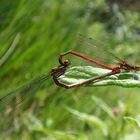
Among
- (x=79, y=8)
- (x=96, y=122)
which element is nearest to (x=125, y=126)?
(x=96, y=122)

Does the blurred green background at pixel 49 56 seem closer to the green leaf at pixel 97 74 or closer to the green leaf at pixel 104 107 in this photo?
the green leaf at pixel 104 107

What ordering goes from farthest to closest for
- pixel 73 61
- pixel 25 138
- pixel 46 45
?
pixel 46 45, pixel 25 138, pixel 73 61

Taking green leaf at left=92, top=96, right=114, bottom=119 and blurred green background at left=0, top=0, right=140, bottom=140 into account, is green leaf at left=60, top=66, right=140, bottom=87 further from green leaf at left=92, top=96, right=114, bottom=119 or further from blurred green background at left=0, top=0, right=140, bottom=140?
blurred green background at left=0, top=0, right=140, bottom=140

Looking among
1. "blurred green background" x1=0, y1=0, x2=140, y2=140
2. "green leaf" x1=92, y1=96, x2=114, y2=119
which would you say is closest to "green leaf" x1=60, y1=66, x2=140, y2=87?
"green leaf" x1=92, y1=96, x2=114, y2=119

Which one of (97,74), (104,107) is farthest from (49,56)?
(97,74)

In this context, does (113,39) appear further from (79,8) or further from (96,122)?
(96,122)

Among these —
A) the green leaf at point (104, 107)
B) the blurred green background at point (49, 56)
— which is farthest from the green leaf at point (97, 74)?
the blurred green background at point (49, 56)

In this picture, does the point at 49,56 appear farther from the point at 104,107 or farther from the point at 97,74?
the point at 97,74
